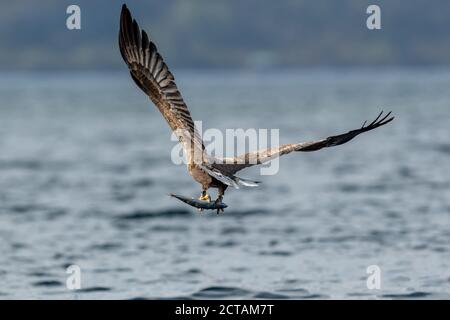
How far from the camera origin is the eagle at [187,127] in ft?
45.5

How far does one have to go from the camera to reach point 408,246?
31.7 meters

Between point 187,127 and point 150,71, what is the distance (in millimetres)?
1404

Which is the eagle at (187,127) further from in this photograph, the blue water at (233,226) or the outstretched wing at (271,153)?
the blue water at (233,226)

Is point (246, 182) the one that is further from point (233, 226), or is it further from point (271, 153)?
point (233, 226)

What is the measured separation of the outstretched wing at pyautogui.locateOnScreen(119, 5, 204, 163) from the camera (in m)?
15.4

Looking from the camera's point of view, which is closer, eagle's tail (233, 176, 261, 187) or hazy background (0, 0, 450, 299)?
eagle's tail (233, 176, 261, 187)

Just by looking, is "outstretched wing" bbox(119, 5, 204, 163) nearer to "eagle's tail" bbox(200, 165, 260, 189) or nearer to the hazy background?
"eagle's tail" bbox(200, 165, 260, 189)

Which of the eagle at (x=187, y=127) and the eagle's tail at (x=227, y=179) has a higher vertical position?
the eagle at (x=187, y=127)

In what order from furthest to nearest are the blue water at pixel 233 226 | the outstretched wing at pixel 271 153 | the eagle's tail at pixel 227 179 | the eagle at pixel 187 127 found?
the blue water at pixel 233 226
the outstretched wing at pixel 271 153
the eagle at pixel 187 127
the eagle's tail at pixel 227 179

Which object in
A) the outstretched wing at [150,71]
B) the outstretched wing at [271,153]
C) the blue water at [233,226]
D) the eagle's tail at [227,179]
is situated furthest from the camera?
the blue water at [233,226]

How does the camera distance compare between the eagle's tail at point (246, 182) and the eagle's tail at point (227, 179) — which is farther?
the eagle's tail at point (227, 179)

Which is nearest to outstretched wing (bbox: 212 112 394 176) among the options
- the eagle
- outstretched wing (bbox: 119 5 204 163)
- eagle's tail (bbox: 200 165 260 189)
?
the eagle

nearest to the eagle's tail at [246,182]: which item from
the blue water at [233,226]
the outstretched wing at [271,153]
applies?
the outstretched wing at [271,153]

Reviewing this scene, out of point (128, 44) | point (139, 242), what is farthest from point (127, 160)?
point (128, 44)
